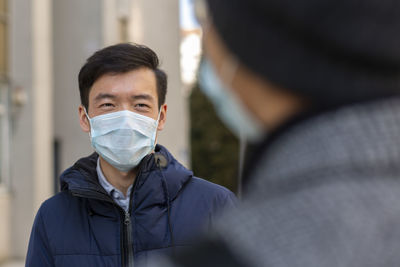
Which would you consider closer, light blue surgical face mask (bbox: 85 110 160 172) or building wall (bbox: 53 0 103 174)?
light blue surgical face mask (bbox: 85 110 160 172)

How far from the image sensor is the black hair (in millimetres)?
2713

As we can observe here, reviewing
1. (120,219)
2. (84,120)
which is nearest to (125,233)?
(120,219)

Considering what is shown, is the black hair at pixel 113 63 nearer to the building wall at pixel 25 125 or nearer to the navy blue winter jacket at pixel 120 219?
the navy blue winter jacket at pixel 120 219

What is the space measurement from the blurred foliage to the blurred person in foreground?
90.7 feet

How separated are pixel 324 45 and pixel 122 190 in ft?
6.36

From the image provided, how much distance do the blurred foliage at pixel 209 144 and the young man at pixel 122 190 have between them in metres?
25.6

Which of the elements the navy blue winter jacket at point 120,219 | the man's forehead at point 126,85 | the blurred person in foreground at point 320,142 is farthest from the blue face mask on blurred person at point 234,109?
the man's forehead at point 126,85

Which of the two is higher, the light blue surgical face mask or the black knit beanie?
the black knit beanie

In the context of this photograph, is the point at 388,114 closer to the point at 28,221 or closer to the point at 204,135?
the point at 28,221

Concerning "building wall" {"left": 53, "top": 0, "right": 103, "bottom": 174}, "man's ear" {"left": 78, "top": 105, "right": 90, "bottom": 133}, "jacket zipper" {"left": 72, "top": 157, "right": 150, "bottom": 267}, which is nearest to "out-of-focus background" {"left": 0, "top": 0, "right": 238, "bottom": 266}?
"building wall" {"left": 53, "top": 0, "right": 103, "bottom": 174}

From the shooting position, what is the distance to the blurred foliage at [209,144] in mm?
28906

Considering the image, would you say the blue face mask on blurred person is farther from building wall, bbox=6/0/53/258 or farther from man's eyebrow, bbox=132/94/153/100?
building wall, bbox=6/0/53/258

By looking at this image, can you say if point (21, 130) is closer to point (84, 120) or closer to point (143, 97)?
point (84, 120)

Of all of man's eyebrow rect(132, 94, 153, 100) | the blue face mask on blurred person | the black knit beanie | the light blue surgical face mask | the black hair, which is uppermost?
the black hair
